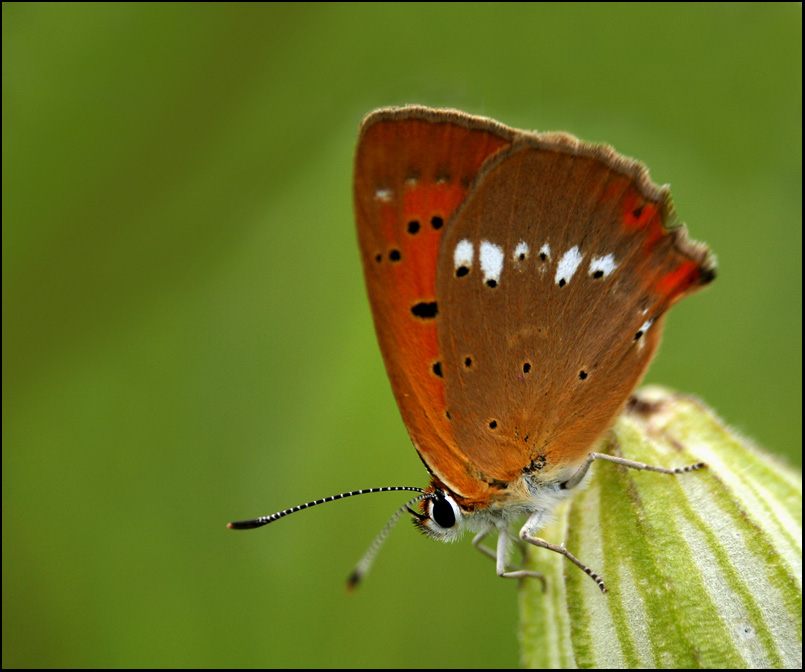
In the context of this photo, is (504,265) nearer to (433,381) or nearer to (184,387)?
(433,381)

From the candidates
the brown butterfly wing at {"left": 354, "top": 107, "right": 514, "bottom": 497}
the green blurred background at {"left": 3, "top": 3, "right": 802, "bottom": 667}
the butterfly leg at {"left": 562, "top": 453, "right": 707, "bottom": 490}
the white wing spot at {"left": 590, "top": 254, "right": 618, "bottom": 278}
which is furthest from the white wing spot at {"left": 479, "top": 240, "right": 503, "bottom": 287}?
the green blurred background at {"left": 3, "top": 3, "right": 802, "bottom": 667}

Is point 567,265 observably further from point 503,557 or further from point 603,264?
point 503,557

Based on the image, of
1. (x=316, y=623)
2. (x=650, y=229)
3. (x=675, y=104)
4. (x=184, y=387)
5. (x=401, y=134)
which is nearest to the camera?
(x=401, y=134)

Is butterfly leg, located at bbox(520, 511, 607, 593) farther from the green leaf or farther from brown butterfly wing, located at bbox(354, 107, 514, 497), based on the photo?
brown butterfly wing, located at bbox(354, 107, 514, 497)

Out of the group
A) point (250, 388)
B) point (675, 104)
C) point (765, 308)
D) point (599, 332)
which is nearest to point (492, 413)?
point (599, 332)

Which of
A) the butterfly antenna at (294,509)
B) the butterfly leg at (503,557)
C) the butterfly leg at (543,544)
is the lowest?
the butterfly leg at (503,557)

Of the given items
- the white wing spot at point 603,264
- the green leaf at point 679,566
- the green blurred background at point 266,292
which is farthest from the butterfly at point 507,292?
the green blurred background at point 266,292

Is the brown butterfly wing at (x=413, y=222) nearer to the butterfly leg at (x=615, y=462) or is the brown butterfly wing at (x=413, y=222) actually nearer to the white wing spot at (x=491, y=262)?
the white wing spot at (x=491, y=262)
